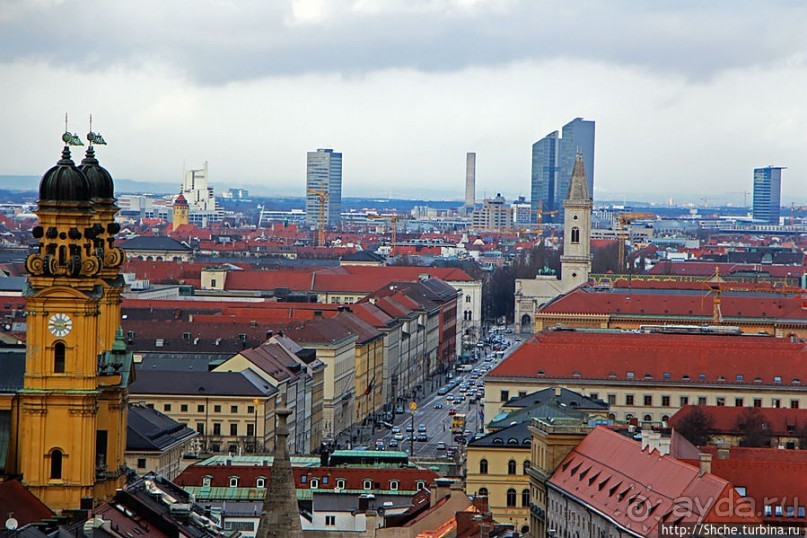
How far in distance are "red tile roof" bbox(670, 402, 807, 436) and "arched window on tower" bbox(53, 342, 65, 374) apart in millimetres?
46312

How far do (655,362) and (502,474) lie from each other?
3474cm

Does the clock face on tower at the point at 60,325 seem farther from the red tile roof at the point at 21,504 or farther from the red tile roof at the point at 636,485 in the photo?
the red tile roof at the point at 636,485

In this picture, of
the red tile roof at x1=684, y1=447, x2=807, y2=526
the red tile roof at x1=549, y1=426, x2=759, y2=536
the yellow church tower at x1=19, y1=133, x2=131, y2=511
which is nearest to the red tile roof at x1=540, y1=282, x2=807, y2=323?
the red tile roof at x1=549, y1=426, x2=759, y2=536

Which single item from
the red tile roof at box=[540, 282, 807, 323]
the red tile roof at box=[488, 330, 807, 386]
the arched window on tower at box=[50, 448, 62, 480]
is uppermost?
the arched window on tower at box=[50, 448, 62, 480]

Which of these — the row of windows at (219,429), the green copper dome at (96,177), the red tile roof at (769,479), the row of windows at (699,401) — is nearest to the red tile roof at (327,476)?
the red tile roof at (769,479)

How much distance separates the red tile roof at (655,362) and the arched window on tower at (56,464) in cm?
6163

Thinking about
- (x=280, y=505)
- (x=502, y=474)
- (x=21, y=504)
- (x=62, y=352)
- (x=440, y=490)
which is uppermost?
(x=280, y=505)

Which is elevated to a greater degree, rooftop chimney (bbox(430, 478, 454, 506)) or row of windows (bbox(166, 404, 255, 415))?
rooftop chimney (bbox(430, 478, 454, 506))

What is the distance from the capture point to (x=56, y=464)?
6312cm

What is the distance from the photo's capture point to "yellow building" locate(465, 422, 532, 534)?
93625 millimetres

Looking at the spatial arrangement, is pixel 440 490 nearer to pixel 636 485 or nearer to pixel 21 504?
pixel 636 485

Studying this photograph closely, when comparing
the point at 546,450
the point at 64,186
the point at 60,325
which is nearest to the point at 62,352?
the point at 60,325

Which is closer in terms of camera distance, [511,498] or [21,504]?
[21,504]

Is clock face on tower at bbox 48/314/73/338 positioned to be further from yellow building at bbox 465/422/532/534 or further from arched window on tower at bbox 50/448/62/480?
yellow building at bbox 465/422/532/534
